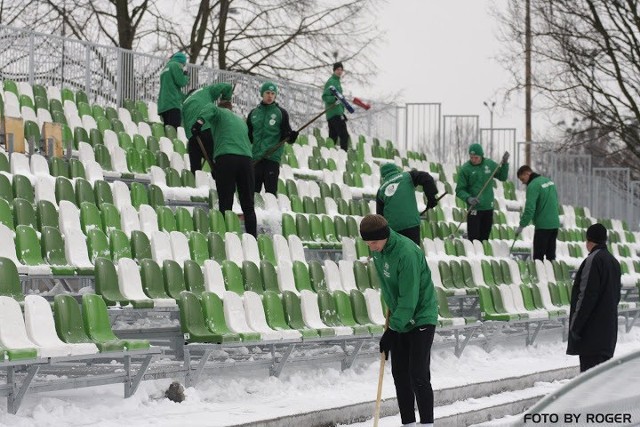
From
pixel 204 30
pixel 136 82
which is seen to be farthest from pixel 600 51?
pixel 136 82

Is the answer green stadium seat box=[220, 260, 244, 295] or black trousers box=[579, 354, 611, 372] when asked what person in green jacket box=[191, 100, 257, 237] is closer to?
green stadium seat box=[220, 260, 244, 295]

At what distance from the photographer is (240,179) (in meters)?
13.9

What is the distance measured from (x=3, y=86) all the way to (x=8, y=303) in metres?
8.74

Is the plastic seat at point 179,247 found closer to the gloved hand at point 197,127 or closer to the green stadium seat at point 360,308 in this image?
the green stadium seat at point 360,308

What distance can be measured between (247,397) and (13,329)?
7.69 ft

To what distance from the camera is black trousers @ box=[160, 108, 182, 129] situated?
18812mm

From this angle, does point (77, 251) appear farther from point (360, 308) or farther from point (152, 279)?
point (360, 308)

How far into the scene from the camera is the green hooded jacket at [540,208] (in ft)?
60.6

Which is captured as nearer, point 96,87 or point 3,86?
point 3,86

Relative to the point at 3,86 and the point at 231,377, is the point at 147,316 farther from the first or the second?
the point at 3,86

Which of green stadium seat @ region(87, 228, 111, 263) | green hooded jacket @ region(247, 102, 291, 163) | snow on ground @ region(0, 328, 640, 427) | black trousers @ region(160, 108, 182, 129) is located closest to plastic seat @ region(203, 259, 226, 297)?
snow on ground @ region(0, 328, 640, 427)

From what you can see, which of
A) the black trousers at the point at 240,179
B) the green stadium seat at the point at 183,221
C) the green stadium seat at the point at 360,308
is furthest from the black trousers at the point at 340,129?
the green stadium seat at the point at 360,308

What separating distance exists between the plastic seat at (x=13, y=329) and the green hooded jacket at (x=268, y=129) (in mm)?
7898

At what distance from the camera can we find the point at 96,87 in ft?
65.6
